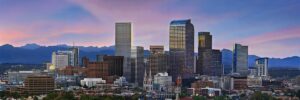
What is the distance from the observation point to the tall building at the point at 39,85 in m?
42.4

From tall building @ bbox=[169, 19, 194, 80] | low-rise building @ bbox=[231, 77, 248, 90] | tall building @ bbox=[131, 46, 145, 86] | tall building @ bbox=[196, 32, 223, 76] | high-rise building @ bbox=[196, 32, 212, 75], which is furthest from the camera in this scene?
high-rise building @ bbox=[196, 32, 212, 75]

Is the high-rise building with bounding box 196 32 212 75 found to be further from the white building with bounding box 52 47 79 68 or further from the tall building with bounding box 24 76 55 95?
the tall building with bounding box 24 76 55 95

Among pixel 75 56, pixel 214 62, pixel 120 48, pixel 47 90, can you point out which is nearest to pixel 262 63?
pixel 214 62

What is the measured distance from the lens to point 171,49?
78938mm

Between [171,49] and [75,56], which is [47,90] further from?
[75,56]

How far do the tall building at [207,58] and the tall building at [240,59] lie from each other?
33.5 feet

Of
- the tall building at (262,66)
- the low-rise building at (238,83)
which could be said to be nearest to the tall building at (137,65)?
the low-rise building at (238,83)

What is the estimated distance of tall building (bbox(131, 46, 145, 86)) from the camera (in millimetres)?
65438

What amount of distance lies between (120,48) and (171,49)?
8.49 metres

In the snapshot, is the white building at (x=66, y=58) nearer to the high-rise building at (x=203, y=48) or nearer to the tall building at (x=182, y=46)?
the tall building at (x=182, y=46)

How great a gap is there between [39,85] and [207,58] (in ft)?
133

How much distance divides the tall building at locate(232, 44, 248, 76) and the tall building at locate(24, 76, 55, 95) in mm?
51996

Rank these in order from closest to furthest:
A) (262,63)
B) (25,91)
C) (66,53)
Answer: (25,91) → (262,63) → (66,53)

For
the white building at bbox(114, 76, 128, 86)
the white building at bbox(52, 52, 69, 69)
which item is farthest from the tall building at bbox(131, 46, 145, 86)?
the white building at bbox(52, 52, 69, 69)
